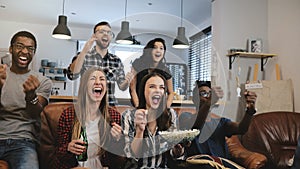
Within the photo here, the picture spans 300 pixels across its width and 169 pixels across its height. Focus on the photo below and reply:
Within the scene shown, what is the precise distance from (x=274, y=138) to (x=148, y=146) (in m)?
1.48

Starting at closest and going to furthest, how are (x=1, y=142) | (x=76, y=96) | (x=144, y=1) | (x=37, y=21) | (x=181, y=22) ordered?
(x=181, y=22), (x=76, y=96), (x=1, y=142), (x=144, y=1), (x=37, y=21)

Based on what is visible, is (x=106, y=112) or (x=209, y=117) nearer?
(x=106, y=112)

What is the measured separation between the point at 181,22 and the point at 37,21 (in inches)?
199

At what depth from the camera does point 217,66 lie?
65.3 inches

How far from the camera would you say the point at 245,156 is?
199cm

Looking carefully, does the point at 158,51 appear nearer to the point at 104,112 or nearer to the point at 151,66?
the point at 151,66

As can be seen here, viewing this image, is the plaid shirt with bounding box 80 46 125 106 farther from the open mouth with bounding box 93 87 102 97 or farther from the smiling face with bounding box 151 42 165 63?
the smiling face with bounding box 151 42 165 63

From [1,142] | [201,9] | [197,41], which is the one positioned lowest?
[1,142]

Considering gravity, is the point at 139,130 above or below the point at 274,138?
above

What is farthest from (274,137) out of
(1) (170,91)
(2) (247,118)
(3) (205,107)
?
(1) (170,91)

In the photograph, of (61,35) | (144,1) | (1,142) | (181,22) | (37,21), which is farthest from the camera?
(37,21)

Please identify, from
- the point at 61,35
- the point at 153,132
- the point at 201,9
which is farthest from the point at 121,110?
the point at 201,9

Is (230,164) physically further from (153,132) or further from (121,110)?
(121,110)

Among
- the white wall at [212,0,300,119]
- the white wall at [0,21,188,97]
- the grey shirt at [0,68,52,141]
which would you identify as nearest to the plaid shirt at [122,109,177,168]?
the grey shirt at [0,68,52,141]
